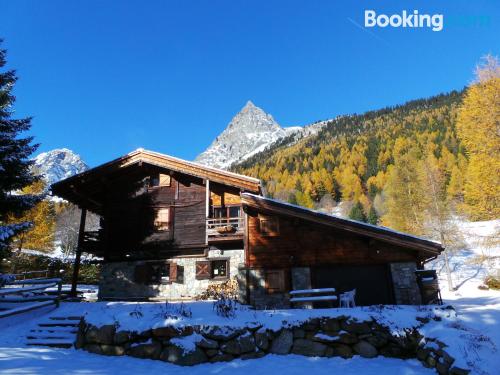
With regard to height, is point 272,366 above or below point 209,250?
below

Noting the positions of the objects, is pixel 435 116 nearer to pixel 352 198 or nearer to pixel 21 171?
pixel 352 198

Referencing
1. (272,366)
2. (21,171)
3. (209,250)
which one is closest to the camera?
(272,366)

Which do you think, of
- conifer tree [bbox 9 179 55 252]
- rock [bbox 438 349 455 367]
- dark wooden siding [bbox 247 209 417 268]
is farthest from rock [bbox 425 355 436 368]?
conifer tree [bbox 9 179 55 252]

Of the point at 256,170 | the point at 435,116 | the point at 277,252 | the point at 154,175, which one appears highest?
the point at 435,116

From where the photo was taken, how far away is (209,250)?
764 inches

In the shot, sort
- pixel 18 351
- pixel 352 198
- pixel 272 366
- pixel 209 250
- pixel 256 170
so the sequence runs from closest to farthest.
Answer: pixel 272 366, pixel 18 351, pixel 209 250, pixel 352 198, pixel 256 170

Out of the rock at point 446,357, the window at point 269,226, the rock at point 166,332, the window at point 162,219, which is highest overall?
the window at point 162,219

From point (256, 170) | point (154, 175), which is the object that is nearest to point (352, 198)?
point (256, 170)

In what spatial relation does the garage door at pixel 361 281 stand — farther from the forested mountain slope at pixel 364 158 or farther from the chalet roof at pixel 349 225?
the forested mountain slope at pixel 364 158

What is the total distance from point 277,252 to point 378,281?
15.4ft

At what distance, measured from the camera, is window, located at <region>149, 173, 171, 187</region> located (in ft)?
70.0

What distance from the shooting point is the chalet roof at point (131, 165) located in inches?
760

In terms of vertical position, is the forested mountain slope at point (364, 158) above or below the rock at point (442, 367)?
above

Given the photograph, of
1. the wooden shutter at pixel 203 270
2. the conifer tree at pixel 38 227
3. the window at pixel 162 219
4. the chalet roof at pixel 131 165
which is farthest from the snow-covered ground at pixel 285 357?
the conifer tree at pixel 38 227
